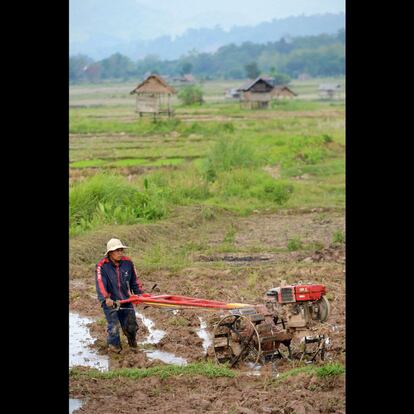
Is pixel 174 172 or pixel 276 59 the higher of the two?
pixel 276 59

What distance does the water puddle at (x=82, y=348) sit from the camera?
814cm

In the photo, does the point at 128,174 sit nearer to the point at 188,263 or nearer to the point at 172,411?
the point at 188,263

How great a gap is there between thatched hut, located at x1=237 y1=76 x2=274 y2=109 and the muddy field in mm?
29368

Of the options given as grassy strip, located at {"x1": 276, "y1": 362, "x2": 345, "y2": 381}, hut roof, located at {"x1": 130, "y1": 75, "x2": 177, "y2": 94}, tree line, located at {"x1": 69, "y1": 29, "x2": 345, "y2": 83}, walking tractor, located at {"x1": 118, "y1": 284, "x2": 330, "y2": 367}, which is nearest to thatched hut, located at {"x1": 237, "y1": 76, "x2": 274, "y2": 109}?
hut roof, located at {"x1": 130, "y1": 75, "x2": 177, "y2": 94}

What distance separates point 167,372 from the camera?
24.3 ft

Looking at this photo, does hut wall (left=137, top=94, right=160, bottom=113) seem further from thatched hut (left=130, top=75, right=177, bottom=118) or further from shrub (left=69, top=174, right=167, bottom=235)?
shrub (left=69, top=174, right=167, bottom=235)

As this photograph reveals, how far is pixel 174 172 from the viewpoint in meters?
19.6

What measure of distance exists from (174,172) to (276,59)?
89887 mm

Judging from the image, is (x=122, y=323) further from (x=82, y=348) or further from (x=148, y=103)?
(x=148, y=103)

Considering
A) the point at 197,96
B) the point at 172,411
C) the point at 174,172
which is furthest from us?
the point at 197,96

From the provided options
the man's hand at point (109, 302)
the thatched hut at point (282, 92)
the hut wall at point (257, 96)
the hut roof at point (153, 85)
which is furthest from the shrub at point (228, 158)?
the thatched hut at point (282, 92)

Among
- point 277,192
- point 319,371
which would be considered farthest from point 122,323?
point 277,192

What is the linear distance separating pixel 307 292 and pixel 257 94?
128 feet
